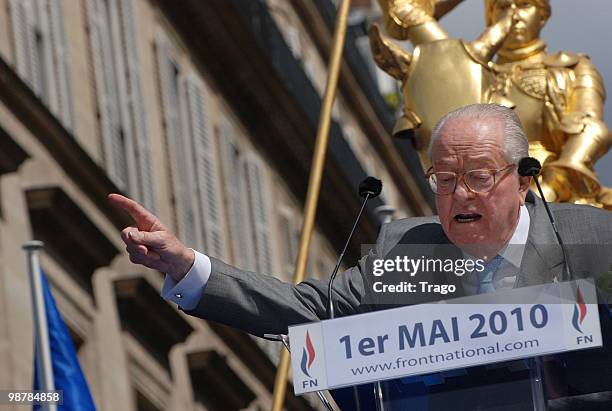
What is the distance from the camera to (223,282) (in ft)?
18.9

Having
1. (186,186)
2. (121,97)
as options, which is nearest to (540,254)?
(121,97)

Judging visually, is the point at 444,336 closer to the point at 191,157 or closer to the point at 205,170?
the point at 191,157

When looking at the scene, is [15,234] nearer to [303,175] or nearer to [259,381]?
[259,381]

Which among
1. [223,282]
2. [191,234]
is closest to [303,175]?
[191,234]

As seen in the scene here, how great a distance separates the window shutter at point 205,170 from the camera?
24531mm

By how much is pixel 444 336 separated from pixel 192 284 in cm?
62

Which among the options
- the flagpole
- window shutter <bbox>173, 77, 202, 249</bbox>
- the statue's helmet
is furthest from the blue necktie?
window shutter <bbox>173, 77, 202, 249</bbox>

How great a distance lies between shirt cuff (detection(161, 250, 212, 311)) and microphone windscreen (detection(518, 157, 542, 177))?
770 millimetres

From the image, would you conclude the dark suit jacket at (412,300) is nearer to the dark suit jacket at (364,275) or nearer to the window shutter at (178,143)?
the dark suit jacket at (364,275)

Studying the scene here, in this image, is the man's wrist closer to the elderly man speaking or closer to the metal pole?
the elderly man speaking

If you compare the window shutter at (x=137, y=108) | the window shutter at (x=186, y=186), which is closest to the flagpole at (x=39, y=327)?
the window shutter at (x=137, y=108)

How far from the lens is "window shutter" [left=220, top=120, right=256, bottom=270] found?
84.5 ft

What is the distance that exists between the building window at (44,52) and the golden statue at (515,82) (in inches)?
390

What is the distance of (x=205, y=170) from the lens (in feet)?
82.6
